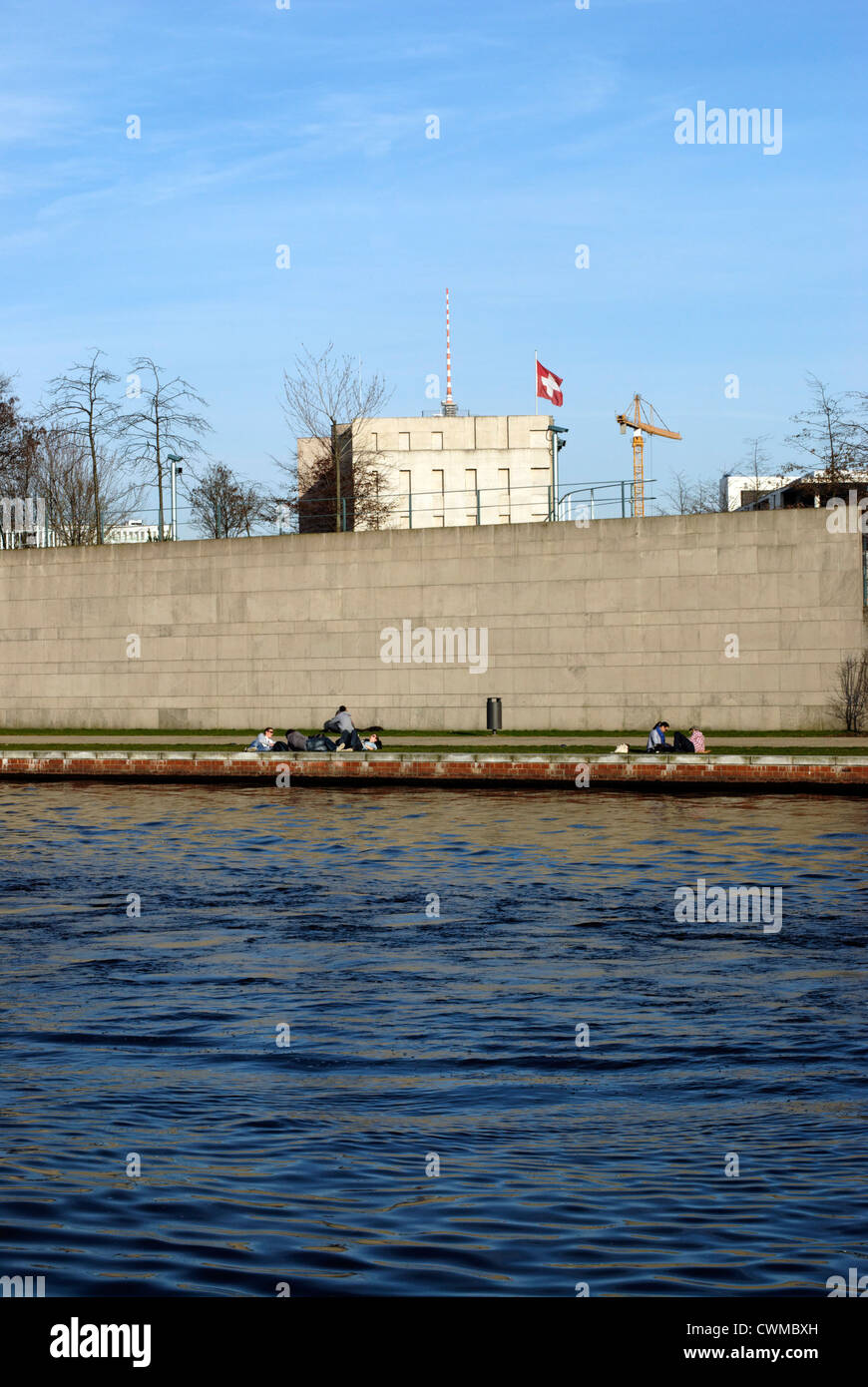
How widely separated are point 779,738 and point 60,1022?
26.2m

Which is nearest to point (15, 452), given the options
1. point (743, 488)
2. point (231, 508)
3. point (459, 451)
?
point (231, 508)

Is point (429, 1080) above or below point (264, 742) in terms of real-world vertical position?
below

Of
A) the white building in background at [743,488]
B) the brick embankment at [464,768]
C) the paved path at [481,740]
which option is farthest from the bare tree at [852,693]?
the white building in background at [743,488]

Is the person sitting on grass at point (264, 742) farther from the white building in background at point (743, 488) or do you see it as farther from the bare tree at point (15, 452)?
the white building in background at point (743, 488)

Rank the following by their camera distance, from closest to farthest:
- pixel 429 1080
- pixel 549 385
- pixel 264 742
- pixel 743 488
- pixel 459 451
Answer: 1. pixel 429 1080
2. pixel 264 742
3. pixel 549 385
4. pixel 459 451
5. pixel 743 488

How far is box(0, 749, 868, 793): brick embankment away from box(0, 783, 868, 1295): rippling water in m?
8.80

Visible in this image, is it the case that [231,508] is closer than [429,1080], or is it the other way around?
[429,1080]

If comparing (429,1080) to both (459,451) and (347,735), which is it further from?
(459,451)

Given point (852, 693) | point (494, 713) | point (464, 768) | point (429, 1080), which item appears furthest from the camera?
point (494, 713)

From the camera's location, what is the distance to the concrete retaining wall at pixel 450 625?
3653 cm

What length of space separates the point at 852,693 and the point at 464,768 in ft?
37.9

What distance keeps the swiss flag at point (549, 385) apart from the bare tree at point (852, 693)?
28.4 meters

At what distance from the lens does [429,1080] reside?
9.27 m
